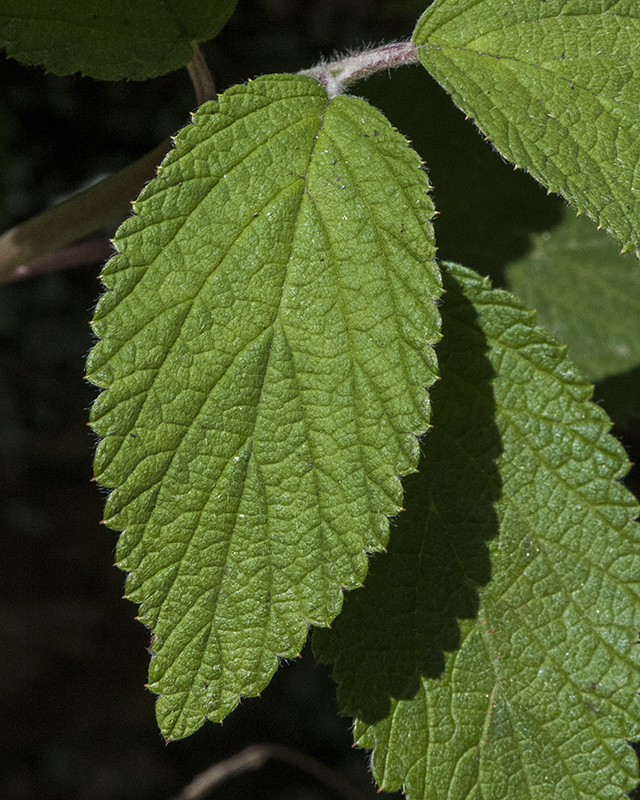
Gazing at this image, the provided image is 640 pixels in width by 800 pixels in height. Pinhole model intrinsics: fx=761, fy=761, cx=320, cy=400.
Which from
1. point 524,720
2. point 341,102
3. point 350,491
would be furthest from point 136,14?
point 524,720

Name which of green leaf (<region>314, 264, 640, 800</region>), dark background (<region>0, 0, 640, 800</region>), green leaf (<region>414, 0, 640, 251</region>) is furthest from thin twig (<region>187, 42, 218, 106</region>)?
dark background (<region>0, 0, 640, 800</region>)

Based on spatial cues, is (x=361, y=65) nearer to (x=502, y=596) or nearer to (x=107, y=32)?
(x=107, y=32)

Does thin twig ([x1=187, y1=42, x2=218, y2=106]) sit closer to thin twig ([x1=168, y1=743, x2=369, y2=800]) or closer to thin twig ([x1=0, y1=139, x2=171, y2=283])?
thin twig ([x1=0, y1=139, x2=171, y2=283])

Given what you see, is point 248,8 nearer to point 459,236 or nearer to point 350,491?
point 459,236

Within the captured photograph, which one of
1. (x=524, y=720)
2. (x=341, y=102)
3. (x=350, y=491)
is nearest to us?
(x=350, y=491)

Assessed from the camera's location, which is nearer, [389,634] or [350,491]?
[350,491]

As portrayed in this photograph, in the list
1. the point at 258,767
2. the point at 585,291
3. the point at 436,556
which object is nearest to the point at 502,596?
the point at 436,556

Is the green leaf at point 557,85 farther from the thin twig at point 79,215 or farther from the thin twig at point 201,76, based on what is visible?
the thin twig at point 79,215
